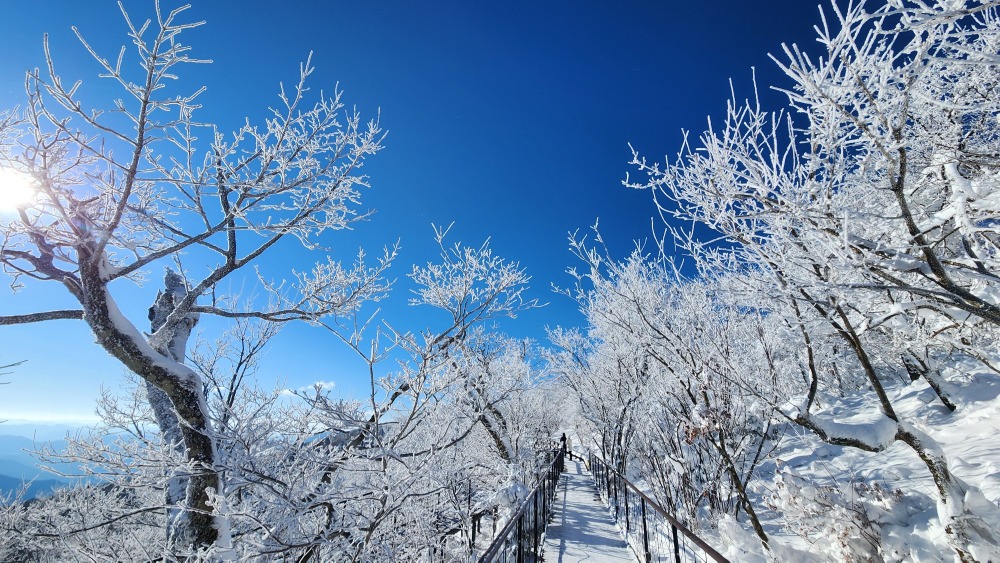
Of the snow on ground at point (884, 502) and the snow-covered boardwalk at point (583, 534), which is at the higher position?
the snow on ground at point (884, 502)

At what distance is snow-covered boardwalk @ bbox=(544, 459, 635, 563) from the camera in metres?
7.66

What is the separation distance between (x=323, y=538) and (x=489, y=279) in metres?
5.96

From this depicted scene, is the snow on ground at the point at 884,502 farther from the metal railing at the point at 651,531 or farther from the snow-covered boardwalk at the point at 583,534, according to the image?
the snow-covered boardwalk at the point at 583,534

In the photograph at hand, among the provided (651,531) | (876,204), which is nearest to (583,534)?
(651,531)

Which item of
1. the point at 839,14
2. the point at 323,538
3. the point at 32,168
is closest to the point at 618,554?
the point at 323,538

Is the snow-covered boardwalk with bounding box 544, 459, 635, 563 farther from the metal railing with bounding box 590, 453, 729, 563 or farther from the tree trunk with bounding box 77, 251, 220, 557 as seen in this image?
the tree trunk with bounding box 77, 251, 220, 557

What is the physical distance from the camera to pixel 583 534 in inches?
369

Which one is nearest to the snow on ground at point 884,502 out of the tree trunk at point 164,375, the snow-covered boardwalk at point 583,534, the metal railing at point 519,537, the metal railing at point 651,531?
the metal railing at point 651,531

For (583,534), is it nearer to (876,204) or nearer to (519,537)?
(519,537)

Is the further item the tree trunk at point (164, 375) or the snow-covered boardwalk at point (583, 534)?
the snow-covered boardwalk at point (583, 534)

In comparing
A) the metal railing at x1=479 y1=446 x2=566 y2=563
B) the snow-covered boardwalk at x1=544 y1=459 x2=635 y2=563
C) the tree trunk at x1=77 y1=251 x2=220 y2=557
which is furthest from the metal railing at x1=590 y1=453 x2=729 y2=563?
the tree trunk at x1=77 y1=251 x2=220 y2=557

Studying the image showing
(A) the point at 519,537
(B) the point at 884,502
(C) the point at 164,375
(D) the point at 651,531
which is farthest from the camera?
(D) the point at 651,531

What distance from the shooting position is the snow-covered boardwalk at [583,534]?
766cm

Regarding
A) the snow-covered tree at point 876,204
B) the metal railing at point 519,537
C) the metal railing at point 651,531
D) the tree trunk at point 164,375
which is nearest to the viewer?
the snow-covered tree at point 876,204
